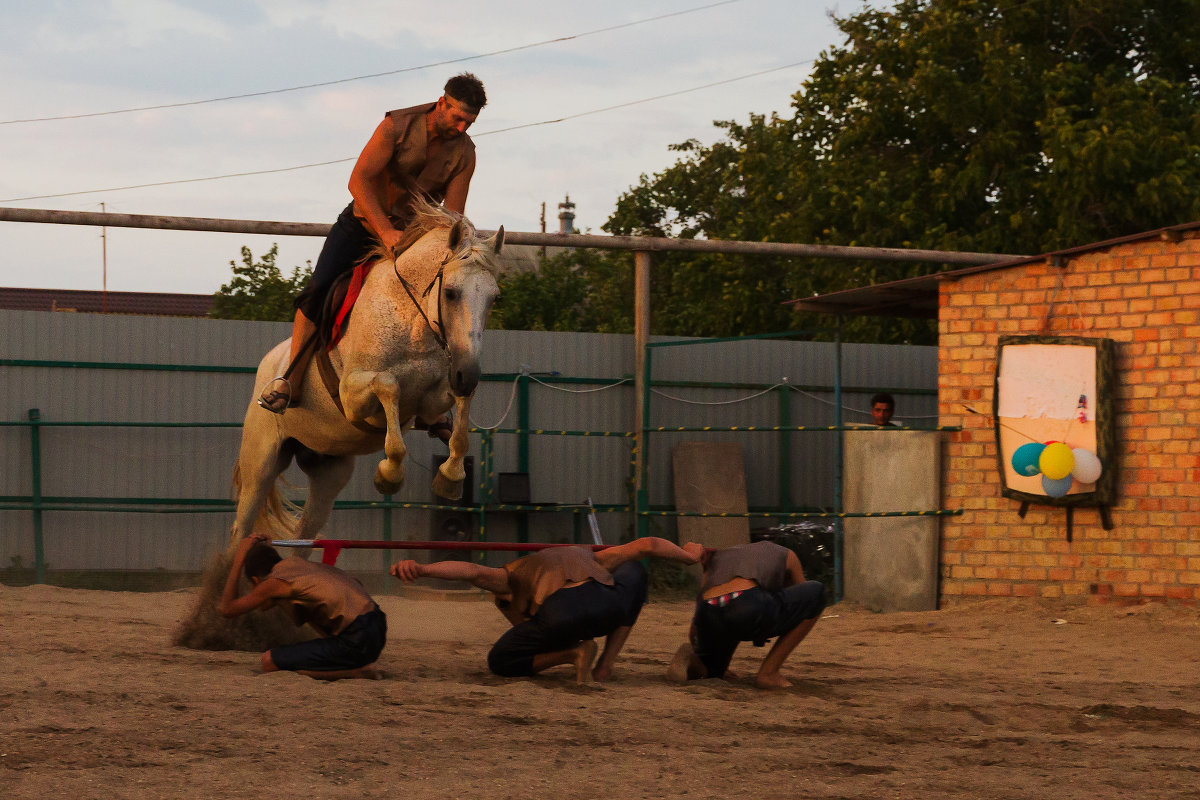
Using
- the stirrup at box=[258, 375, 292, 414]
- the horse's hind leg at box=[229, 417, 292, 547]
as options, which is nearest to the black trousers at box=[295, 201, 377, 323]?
the stirrup at box=[258, 375, 292, 414]

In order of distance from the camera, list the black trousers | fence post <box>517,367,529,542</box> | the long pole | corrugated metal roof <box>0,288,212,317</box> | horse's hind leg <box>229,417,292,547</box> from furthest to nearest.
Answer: corrugated metal roof <box>0,288,212,317</box>, fence post <box>517,367,529,542</box>, the long pole, horse's hind leg <box>229,417,292,547</box>, the black trousers

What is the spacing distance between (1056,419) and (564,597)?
18.6 feet

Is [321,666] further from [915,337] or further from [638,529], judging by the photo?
[915,337]

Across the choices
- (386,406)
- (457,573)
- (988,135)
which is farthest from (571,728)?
(988,135)

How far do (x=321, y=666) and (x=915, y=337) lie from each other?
16.2m

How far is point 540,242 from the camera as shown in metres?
11.3

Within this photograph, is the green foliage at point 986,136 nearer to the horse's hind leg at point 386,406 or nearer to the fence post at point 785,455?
the fence post at point 785,455

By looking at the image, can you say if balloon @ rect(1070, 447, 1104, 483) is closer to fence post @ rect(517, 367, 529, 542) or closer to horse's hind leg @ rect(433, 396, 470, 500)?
fence post @ rect(517, 367, 529, 542)

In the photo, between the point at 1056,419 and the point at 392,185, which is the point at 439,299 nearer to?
the point at 392,185

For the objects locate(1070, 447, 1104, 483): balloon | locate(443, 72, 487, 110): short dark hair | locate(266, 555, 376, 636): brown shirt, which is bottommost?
locate(266, 555, 376, 636): brown shirt

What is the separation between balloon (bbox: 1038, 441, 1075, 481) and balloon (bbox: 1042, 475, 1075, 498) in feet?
0.20

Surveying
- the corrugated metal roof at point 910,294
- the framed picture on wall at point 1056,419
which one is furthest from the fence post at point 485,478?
the framed picture on wall at point 1056,419

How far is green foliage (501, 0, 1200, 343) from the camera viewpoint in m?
19.4

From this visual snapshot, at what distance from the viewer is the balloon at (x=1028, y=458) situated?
413 inches
